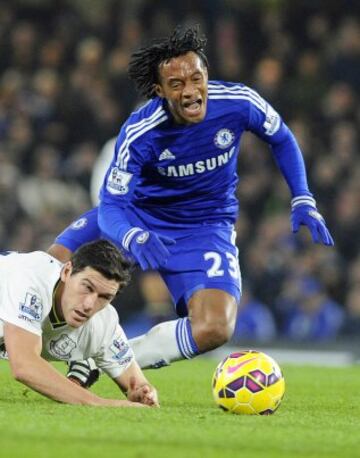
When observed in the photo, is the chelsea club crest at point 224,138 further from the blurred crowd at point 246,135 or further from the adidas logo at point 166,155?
the blurred crowd at point 246,135

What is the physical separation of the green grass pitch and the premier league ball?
4.0 inches

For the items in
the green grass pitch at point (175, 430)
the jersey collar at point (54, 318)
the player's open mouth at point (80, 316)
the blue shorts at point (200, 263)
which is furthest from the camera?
the blue shorts at point (200, 263)

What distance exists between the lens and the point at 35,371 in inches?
231

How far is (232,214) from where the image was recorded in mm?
7887

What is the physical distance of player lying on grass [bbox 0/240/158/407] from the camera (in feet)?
19.5

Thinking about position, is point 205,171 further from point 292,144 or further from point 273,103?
point 273,103

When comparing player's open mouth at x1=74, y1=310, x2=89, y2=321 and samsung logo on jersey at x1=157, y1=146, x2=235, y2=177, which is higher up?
samsung logo on jersey at x1=157, y1=146, x2=235, y2=177

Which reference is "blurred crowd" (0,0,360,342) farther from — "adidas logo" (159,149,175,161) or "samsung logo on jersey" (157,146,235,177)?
"adidas logo" (159,149,175,161)

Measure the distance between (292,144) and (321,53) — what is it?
291 inches

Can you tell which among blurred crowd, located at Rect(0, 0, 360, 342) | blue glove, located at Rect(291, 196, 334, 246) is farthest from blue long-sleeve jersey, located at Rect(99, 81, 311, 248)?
blurred crowd, located at Rect(0, 0, 360, 342)

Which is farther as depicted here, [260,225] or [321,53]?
[321,53]

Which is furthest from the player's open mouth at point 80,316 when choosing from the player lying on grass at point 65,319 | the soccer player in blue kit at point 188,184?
the soccer player in blue kit at point 188,184

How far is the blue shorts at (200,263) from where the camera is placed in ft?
24.3

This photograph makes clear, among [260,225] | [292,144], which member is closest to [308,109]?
[260,225]
